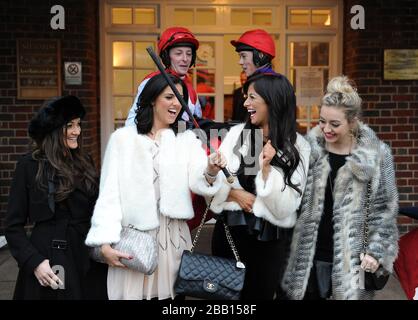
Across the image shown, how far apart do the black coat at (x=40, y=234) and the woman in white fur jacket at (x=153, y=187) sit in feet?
0.53

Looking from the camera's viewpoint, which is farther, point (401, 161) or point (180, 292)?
point (401, 161)

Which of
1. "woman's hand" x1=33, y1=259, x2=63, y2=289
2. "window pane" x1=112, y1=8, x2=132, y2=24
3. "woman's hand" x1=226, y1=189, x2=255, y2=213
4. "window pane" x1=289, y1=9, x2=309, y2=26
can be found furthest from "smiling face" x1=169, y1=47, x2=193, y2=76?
"window pane" x1=289, y1=9, x2=309, y2=26

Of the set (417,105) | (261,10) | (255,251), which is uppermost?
(261,10)

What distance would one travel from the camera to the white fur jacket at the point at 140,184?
2.76 metres

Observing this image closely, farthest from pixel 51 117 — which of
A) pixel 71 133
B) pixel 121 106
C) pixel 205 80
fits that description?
pixel 205 80

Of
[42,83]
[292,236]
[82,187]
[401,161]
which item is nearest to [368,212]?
[292,236]

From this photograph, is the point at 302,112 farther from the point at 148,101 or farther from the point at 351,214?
the point at 148,101

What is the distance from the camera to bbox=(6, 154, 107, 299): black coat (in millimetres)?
2809

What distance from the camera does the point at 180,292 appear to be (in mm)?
2799

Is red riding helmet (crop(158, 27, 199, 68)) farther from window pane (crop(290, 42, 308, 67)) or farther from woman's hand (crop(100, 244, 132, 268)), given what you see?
window pane (crop(290, 42, 308, 67))

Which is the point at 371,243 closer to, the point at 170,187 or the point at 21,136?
the point at 170,187

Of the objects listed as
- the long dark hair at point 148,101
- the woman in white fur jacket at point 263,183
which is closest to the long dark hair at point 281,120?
the woman in white fur jacket at point 263,183

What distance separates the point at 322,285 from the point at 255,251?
1.40 ft

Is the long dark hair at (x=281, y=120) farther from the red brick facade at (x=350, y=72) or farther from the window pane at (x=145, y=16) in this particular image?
the window pane at (x=145, y=16)
